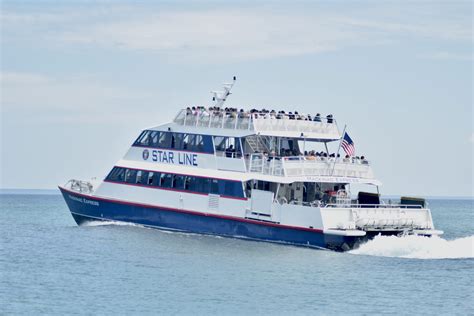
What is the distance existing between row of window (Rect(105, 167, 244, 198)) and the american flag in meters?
4.38

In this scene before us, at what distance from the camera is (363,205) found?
4238 cm

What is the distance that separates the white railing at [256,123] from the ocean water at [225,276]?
4706 mm

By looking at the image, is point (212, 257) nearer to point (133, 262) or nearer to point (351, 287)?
point (133, 262)

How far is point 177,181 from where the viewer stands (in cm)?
4653

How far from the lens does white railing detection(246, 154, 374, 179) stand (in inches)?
1689

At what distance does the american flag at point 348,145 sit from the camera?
44250 millimetres

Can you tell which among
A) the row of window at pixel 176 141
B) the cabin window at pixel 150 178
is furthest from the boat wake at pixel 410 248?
the cabin window at pixel 150 178

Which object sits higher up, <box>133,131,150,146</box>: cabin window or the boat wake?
<box>133,131,150,146</box>: cabin window

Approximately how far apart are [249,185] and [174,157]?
13.6 ft

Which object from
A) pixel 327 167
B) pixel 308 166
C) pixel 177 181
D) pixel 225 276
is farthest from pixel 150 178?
pixel 225 276

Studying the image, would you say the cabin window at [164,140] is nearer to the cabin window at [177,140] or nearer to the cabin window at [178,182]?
the cabin window at [177,140]

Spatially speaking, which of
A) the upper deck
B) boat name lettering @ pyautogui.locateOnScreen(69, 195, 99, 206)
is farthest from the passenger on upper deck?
boat name lettering @ pyautogui.locateOnScreen(69, 195, 99, 206)

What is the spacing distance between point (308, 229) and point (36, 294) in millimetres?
11419

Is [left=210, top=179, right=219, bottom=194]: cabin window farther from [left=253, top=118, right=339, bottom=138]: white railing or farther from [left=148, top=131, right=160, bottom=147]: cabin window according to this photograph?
[left=148, top=131, right=160, bottom=147]: cabin window
